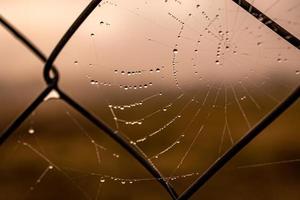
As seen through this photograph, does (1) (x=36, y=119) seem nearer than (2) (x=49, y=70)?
No

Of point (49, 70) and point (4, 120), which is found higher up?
point (49, 70)

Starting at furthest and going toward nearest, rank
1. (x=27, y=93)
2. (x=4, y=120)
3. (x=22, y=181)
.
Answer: (x=27, y=93) < (x=4, y=120) < (x=22, y=181)

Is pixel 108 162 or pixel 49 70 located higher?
pixel 49 70

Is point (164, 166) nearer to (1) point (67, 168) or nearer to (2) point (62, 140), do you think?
(1) point (67, 168)

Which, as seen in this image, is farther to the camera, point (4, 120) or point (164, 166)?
point (4, 120)

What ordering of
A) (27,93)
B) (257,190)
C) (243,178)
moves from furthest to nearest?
(27,93)
(243,178)
(257,190)

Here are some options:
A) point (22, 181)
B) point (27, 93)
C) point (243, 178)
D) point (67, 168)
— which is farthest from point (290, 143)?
point (27, 93)

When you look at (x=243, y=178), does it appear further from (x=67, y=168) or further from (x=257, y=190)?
(x=67, y=168)

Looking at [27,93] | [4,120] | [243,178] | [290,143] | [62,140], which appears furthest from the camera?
[27,93]

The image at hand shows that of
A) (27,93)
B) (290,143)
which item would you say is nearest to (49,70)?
(290,143)
